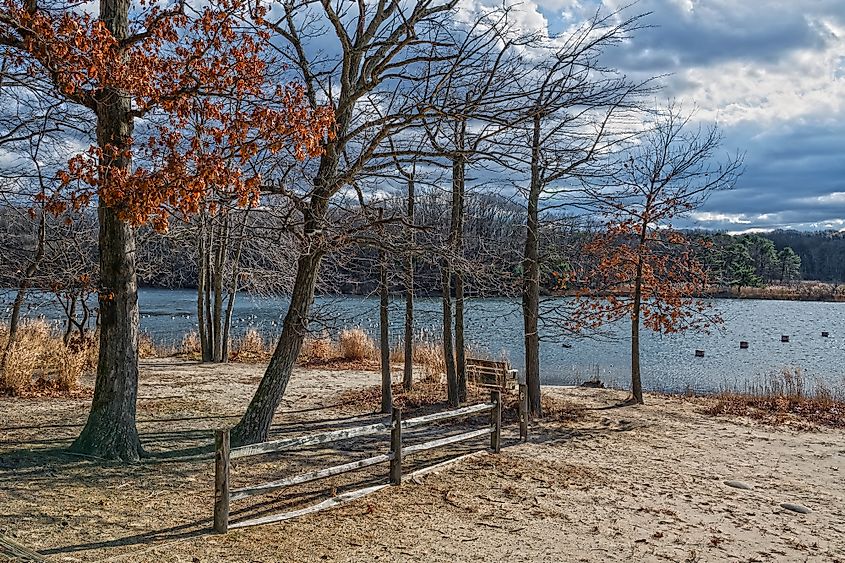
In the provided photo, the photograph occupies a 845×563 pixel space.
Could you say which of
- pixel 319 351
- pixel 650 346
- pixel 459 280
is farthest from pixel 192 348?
pixel 650 346

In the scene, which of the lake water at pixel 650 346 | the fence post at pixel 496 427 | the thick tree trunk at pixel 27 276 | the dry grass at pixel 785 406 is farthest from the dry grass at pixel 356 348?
the fence post at pixel 496 427

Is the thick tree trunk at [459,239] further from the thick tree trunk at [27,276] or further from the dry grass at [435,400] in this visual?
the thick tree trunk at [27,276]

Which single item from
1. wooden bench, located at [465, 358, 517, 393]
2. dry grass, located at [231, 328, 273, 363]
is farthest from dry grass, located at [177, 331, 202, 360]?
wooden bench, located at [465, 358, 517, 393]

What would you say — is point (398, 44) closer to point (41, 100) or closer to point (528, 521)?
point (41, 100)

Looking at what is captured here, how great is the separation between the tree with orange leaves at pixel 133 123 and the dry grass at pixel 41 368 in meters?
5.55

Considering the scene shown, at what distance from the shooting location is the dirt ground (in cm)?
559

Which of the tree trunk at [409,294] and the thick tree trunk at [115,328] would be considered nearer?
the thick tree trunk at [115,328]

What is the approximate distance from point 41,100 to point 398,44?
411 centimetres

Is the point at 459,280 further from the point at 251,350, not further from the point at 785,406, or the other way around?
the point at 251,350

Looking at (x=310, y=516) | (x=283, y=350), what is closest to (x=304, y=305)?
(x=283, y=350)

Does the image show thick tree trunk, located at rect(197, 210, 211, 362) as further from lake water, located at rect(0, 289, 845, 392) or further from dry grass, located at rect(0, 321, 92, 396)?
dry grass, located at rect(0, 321, 92, 396)

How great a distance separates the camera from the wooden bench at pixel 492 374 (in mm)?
13289

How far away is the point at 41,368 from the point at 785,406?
15355mm

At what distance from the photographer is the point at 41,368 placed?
571 inches
